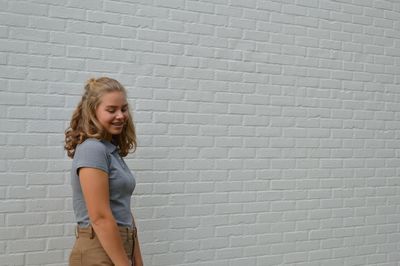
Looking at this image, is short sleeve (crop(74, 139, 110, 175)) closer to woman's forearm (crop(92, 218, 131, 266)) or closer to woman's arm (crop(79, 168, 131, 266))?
woman's arm (crop(79, 168, 131, 266))

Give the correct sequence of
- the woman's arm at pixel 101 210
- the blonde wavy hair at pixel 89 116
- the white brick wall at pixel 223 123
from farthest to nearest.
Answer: the white brick wall at pixel 223 123 < the blonde wavy hair at pixel 89 116 < the woman's arm at pixel 101 210

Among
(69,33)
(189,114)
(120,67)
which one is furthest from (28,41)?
(189,114)

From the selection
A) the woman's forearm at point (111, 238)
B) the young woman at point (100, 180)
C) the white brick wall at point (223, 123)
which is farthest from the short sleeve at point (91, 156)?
the white brick wall at point (223, 123)

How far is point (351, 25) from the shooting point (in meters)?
3.88

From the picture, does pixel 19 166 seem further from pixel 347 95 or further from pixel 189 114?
pixel 347 95

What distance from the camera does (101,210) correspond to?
7.08 ft

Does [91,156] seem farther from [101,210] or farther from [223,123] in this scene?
[223,123]

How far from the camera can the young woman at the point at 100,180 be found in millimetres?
2164

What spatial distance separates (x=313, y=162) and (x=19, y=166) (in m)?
2.09

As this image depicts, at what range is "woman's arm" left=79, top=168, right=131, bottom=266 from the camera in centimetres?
215

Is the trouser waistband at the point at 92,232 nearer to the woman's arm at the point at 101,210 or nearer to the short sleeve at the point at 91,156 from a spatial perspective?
the woman's arm at the point at 101,210

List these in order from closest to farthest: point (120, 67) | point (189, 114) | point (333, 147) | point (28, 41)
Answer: point (28, 41) → point (120, 67) → point (189, 114) → point (333, 147)

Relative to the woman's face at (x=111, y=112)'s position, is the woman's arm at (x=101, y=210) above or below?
below

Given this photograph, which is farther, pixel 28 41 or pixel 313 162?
pixel 313 162
